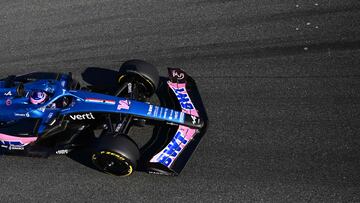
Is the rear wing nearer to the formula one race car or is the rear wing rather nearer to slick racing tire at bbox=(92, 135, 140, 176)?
the formula one race car

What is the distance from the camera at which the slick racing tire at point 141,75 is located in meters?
7.27

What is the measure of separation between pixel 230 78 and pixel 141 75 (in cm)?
174

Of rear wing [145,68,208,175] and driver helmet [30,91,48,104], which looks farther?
driver helmet [30,91,48,104]

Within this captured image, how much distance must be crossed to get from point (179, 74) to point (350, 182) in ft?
10.5

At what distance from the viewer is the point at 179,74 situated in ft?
24.9

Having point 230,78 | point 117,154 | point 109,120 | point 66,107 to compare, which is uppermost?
point 66,107

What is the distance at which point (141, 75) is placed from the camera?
23.8 ft

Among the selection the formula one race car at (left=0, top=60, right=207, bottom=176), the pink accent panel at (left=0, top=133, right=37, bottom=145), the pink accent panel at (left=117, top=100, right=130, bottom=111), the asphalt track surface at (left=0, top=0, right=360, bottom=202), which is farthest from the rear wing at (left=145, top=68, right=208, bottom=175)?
the pink accent panel at (left=0, top=133, right=37, bottom=145)

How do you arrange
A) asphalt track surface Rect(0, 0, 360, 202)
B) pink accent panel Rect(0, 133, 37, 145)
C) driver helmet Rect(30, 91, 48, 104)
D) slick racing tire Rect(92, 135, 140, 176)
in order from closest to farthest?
slick racing tire Rect(92, 135, 140, 176) < asphalt track surface Rect(0, 0, 360, 202) < pink accent panel Rect(0, 133, 37, 145) < driver helmet Rect(30, 91, 48, 104)

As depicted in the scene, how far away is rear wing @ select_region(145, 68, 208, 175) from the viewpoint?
251 inches

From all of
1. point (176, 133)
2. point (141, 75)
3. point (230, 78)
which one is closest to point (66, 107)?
point (141, 75)

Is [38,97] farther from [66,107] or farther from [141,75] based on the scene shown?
[141,75]

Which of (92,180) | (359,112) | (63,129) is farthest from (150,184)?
(359,112)

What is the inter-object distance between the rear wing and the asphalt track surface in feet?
0.70
